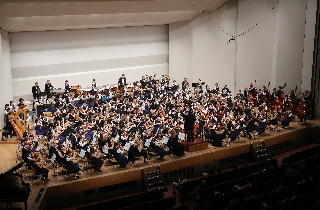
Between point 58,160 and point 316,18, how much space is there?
1168 centimetres

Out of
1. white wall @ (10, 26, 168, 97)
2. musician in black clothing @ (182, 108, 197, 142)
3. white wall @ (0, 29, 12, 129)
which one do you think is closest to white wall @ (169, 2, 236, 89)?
white wall @ (10, 26, 168, 97)

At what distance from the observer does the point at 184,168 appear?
12.0 meters

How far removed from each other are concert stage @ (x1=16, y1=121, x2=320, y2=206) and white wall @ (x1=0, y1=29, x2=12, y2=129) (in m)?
7.31

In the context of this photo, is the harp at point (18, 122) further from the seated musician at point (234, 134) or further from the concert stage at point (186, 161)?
the seated musician at point (234, 134)

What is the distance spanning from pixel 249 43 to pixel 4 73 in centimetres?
1233

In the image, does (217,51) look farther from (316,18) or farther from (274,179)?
(274,179)

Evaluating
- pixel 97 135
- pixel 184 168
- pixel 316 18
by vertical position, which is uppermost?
pixel 316 18

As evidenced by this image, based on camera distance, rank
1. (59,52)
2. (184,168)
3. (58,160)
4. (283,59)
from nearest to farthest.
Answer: (58,160) → (184,168) → (283,59) → (59,52)

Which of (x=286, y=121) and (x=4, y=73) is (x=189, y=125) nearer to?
(x=286, y=121)

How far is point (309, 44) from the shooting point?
51.8 ft

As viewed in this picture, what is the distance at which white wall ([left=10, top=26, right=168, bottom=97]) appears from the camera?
19641 millimetres

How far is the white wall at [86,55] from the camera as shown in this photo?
19641 millimetres

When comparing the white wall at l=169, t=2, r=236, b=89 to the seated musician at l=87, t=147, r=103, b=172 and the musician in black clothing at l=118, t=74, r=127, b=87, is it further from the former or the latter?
the seated musician at l=87, t=147, r=103, b=172

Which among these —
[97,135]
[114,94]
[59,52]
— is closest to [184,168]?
[97,135]
